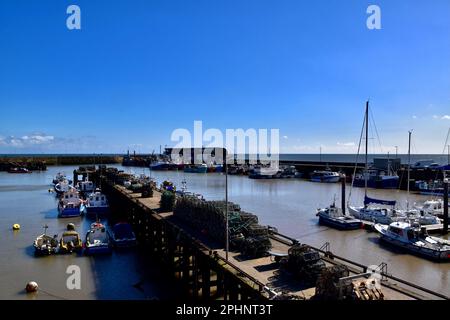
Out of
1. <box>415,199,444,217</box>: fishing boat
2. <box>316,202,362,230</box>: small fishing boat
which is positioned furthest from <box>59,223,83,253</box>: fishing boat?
<box>415,199,444,217</box>: fishing boat

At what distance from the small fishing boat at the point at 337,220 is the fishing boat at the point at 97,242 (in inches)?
856

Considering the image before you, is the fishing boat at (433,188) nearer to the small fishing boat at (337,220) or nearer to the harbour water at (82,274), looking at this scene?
the small fishing boat at (337,220)

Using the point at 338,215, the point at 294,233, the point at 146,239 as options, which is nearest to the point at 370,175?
the point at 338,215

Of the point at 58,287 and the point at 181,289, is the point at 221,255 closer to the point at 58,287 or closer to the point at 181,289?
the point at 181,289

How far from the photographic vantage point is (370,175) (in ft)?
249

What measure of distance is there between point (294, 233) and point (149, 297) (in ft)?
55.6

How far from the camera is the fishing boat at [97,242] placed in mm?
27391

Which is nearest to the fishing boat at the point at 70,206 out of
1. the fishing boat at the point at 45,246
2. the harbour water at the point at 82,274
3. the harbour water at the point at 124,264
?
the harbour water at the point at 124,264

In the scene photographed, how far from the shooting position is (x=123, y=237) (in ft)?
101

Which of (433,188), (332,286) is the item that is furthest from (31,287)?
(433,188)

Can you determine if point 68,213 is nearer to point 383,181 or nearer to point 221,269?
point 221,269

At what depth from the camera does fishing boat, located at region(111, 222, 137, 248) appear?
29.7 meters

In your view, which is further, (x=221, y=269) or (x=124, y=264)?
(x=124, y=264)

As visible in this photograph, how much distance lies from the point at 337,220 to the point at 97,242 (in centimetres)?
2301
